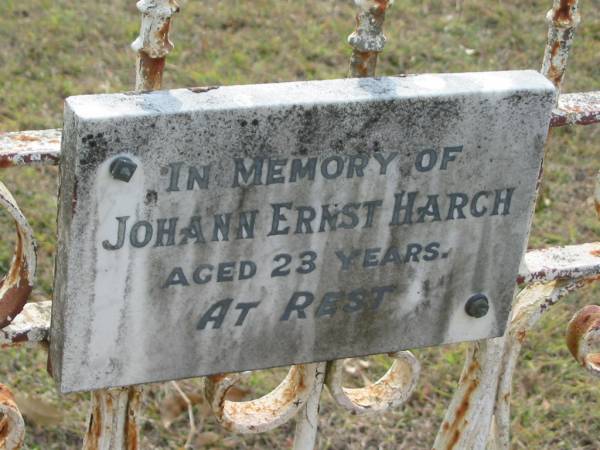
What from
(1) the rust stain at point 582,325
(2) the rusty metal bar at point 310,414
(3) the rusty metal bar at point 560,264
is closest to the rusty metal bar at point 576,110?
(3) the rusty metal bar at point 560,264

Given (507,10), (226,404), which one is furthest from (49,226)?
(507,10)

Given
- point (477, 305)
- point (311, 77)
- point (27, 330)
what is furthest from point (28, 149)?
point (311, 77)

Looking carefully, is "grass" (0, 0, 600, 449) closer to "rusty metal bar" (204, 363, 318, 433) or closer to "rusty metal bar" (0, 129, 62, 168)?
"rusty metal bar" (204, 363, 318, 433)

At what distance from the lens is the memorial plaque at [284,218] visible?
1.95m

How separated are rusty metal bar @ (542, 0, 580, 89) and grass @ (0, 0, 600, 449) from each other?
1213 mm

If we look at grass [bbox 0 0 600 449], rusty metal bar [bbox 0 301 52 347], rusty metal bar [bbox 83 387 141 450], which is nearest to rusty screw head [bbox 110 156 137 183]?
rusty metal bar [bbox 0 301 52 347]

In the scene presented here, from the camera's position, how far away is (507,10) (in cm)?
557

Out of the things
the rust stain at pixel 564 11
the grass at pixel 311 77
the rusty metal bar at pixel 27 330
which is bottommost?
the grass at pixel 311 77

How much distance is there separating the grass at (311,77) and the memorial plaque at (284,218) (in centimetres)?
99

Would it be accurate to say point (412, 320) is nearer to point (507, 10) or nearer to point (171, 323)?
point (171, 323)

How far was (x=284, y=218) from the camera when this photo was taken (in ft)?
6.84

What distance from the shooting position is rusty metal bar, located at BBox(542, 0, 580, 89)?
224cm

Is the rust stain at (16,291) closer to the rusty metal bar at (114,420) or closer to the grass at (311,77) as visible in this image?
the rusty metal bar at (114,420)

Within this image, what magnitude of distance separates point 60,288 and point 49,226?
1836 mm
